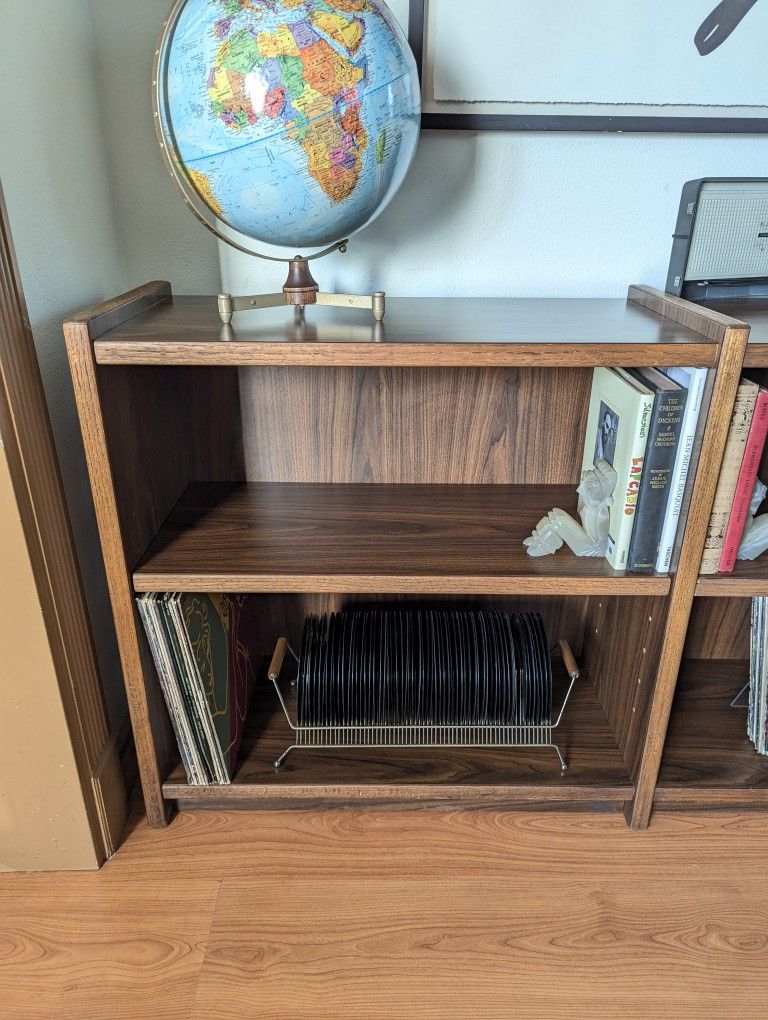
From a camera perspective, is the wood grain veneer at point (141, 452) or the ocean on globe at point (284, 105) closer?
the ocean on globe at point (284, 105)

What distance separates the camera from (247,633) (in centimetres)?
141

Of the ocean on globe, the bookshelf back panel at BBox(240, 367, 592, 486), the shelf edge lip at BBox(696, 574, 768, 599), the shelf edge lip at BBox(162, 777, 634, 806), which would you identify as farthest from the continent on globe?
the shelf edge lip at BBox(162, 777, 634, 806)

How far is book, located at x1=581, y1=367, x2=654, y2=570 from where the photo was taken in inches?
38.1

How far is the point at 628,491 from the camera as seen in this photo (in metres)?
1.01

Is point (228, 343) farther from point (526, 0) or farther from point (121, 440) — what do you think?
point (526, 0)

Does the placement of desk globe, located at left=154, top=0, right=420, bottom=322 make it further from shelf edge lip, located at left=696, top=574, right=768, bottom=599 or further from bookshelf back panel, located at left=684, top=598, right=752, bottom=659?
bookshelf back panel, located at left=684, top=598, right=752, bottom=659

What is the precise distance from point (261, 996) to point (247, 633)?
2.04 ft

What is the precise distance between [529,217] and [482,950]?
115 centimetres

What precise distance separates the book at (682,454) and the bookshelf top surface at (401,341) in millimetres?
39

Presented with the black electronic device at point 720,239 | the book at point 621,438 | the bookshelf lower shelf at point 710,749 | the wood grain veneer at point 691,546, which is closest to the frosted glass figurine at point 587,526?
the book at point 621,438

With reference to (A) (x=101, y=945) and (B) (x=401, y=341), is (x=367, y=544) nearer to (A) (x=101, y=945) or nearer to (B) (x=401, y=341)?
(B) (x=401, y=341)

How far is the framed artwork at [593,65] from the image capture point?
42.6 inches

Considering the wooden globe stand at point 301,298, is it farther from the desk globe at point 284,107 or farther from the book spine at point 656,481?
the book spine at point 656,481

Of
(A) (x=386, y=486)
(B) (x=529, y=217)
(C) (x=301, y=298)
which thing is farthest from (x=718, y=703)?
(C) (x=301, y=298)
